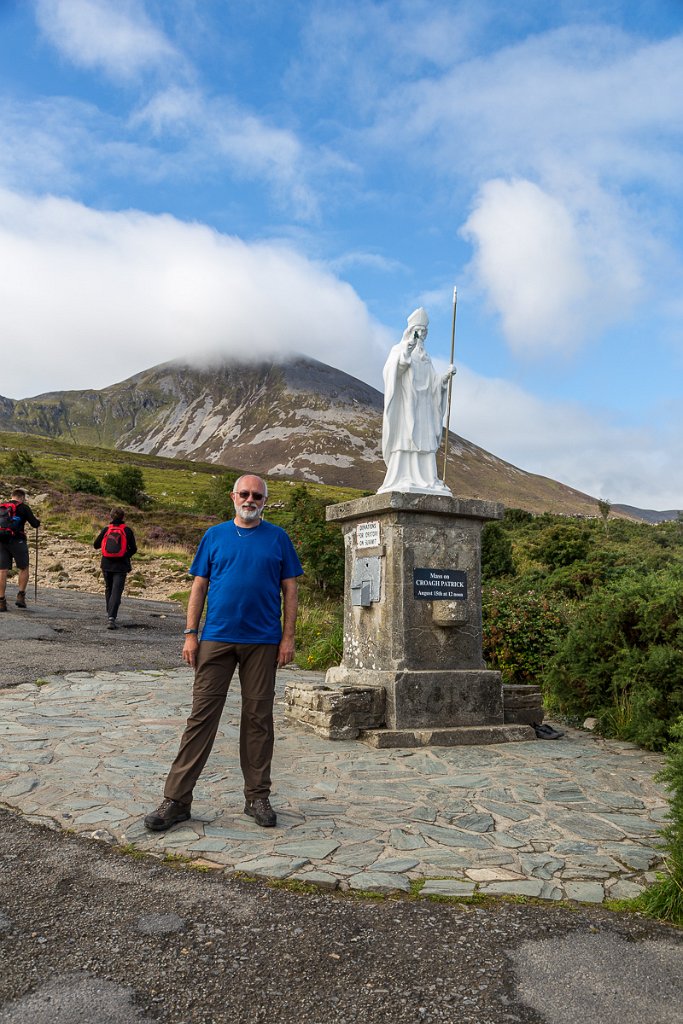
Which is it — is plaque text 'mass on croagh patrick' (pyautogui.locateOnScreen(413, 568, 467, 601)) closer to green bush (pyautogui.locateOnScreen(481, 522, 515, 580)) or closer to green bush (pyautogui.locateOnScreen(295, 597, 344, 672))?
green bush (pyautogui.locateOnScreen(295, 597, 344, 672))

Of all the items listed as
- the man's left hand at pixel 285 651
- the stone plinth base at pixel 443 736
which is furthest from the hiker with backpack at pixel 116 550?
the man's left hand at pixel 285 651

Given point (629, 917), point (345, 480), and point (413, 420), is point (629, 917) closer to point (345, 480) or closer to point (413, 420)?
point (413, 420)

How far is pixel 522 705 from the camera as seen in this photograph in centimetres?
799

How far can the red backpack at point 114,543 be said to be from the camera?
13.1m

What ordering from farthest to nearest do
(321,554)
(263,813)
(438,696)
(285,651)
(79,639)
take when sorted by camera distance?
(321,554) → (79,639) → (438,696) → (285,651) → (263,813)

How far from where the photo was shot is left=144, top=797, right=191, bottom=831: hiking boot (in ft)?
14.8

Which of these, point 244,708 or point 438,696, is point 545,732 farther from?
point 244,708

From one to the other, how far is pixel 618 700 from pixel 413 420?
352 cm

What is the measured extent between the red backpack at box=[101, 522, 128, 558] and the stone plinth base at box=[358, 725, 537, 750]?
716cm

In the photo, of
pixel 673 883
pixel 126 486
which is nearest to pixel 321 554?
pixel 673 883

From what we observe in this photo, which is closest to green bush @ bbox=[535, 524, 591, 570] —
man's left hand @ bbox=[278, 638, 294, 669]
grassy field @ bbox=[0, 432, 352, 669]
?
grassy field @ bbox=[0, 432, 352, 669]

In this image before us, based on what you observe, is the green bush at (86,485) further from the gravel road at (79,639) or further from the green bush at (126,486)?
the gravel road at (79,639)

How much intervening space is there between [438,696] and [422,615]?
0.77m

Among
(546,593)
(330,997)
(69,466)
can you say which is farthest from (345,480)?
(330,997)
